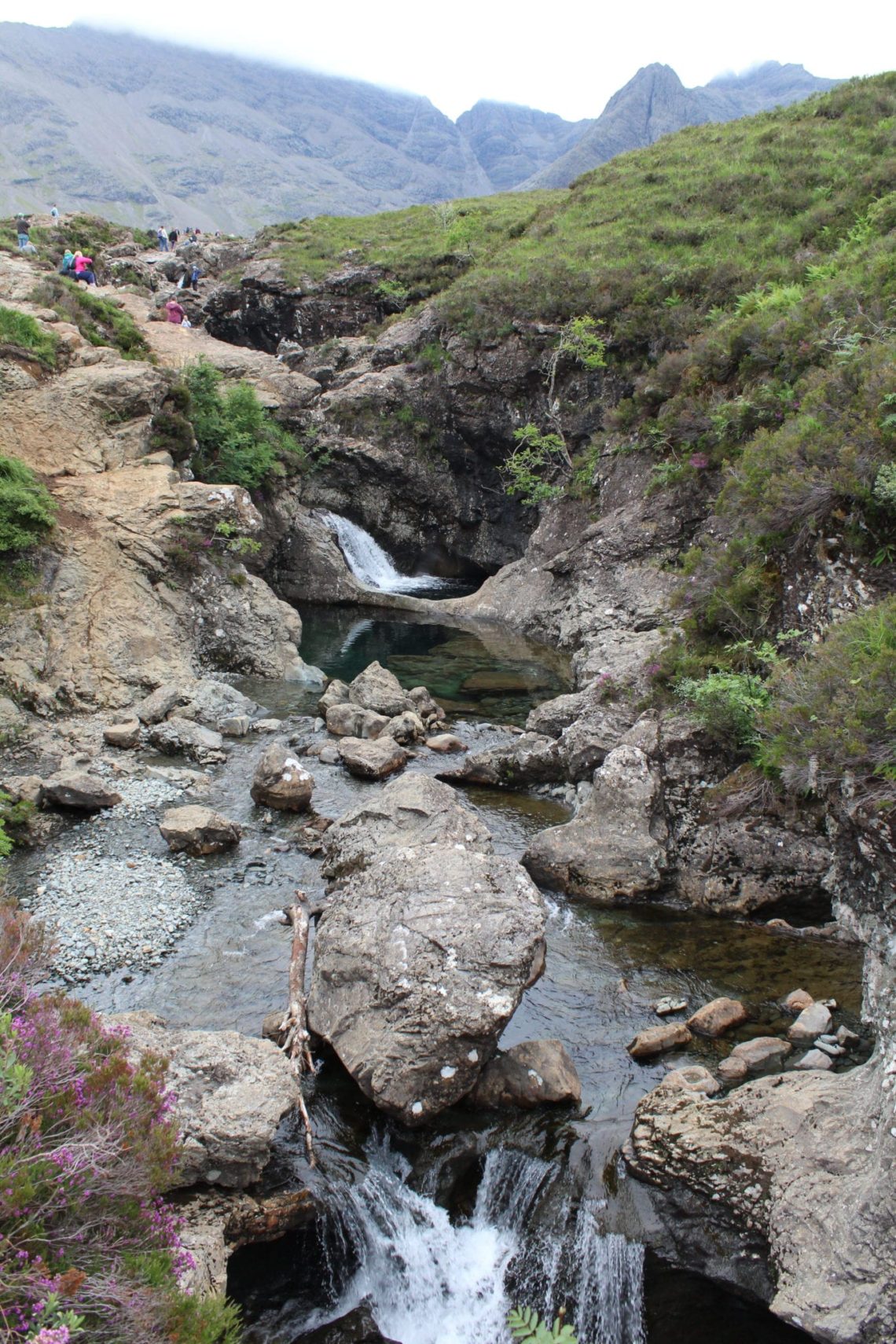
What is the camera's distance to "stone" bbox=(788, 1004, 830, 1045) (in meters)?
8.09

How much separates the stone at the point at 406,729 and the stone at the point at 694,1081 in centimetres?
1042

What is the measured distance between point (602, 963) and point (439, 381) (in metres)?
28.7

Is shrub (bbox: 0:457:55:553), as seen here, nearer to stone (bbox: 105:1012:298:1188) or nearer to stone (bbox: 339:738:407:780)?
stone (bbox: 339:738:407:780)

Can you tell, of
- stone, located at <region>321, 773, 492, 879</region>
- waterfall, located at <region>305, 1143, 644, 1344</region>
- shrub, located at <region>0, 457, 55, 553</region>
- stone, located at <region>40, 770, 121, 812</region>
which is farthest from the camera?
shrub, located at <region>0, 457, 55, 553</region>

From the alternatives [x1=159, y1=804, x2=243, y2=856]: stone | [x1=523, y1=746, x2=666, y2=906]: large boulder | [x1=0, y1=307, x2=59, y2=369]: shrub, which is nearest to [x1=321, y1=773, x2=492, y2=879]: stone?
[x1=523, y1=746, x2=666, y2=906]: large boulder

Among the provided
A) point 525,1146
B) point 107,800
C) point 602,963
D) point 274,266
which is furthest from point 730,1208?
point 274,266

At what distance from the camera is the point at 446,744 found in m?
17.1

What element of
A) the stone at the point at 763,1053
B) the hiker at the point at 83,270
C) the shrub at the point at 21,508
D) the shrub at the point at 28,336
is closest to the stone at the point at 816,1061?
the stone at the point at 763,1053

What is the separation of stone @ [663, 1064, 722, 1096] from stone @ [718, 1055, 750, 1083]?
144 mm

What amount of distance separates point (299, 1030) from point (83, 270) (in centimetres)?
3678

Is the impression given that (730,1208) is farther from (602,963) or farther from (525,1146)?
(602,963)

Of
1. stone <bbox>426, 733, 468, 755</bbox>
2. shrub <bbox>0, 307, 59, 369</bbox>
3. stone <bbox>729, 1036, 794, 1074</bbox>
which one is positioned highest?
shrub <bbox>0, 307, 59, 369</bbox>

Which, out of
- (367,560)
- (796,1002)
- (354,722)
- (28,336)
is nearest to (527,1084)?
(796,1002)

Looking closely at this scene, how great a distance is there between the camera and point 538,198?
4669 centimetres
